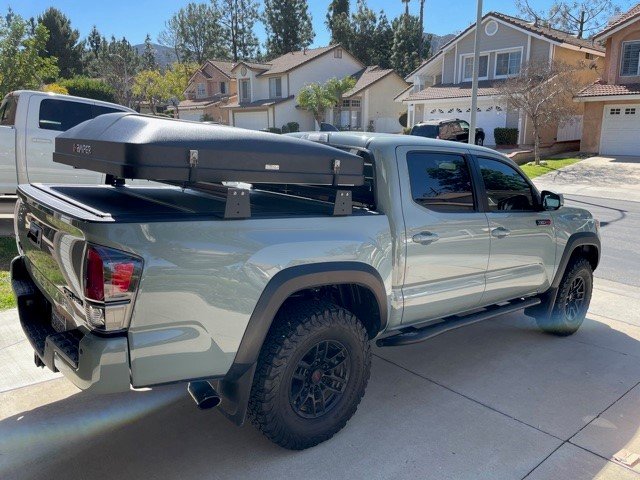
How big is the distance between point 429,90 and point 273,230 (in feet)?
101

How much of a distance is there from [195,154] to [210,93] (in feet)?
167

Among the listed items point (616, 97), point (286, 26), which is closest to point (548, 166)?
point (616, 97)

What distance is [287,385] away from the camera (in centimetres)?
296

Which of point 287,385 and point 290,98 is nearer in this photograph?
point 287,385

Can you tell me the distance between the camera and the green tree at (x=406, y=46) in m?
54.2

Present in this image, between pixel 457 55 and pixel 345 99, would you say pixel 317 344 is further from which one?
pixel 345 99

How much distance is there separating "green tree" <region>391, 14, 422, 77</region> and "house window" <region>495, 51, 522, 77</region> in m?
25.4

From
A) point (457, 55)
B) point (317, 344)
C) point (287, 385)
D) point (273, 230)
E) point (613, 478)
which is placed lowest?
point (613, 478)

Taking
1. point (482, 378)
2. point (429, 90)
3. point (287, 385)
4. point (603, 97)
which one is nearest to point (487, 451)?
point (482, 378)

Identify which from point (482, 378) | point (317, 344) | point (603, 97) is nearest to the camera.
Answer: point (317, 344)

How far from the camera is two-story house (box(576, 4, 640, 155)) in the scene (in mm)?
24000

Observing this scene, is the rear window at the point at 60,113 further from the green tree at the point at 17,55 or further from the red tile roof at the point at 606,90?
the red tile roof at the point at 606,90

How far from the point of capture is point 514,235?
433 centimetres

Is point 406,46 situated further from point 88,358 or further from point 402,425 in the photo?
point 88,358
